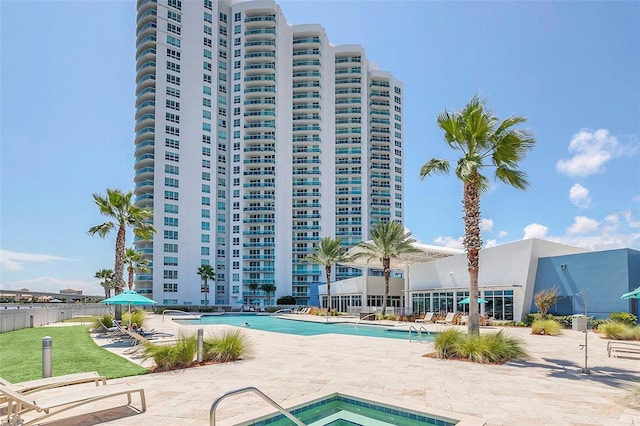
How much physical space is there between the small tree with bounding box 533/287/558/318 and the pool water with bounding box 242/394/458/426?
20678 mm

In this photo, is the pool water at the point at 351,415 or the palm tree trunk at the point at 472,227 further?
the palm tree trunk at the point at 472,227

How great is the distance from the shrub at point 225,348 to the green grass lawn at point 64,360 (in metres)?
1.73

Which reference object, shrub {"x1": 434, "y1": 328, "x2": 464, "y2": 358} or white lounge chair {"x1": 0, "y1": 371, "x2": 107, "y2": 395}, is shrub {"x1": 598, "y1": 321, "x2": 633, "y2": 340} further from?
white lounge chair {"x1": 0, "y1": 371, "x2": 107, "y2": 395}

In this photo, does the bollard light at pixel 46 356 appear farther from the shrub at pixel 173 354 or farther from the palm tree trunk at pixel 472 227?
the palm tree trunk at pixel 472 227

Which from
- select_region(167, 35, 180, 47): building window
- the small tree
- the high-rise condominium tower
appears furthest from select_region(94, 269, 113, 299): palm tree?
the small tree

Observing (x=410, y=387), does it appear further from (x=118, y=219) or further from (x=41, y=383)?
(x=118, y=219)

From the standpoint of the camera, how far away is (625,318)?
2033cm

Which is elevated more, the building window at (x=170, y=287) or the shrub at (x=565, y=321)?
the shrub at (x=565, y=321)

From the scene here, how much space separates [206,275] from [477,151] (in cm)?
5427

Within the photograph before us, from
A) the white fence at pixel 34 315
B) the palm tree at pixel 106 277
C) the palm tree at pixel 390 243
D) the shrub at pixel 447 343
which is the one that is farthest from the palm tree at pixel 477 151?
the palm tree at pixel 106 277

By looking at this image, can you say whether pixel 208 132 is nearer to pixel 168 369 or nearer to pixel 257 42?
pixel 257 42

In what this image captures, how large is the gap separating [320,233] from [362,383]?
62.4 metres

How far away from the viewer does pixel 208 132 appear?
224 feet

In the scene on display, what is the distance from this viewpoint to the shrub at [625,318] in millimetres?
20172
